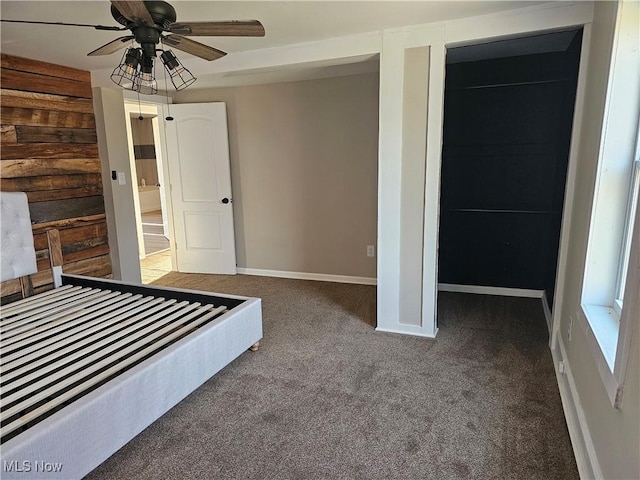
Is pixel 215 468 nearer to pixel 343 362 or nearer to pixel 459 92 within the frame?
pixel 343 362

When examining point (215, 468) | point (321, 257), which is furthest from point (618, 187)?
point (321, 257)

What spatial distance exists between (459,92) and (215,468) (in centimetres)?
370

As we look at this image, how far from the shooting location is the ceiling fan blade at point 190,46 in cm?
192

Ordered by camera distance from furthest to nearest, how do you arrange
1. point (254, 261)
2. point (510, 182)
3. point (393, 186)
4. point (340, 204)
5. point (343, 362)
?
1. point (254, 261)
2. point (340, 204)
3. point (510, 182)
4. point (393, 186)
5. point (343, 362)

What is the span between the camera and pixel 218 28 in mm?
1866

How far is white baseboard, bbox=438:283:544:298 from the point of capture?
157 inches

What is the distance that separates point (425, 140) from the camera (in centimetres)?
291

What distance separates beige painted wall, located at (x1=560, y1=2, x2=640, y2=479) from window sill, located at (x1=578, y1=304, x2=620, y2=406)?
0.21ft

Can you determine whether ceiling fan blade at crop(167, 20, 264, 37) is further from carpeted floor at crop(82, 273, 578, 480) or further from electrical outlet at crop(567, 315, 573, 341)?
electrical outlet at crop(567, 315, 573, 341)

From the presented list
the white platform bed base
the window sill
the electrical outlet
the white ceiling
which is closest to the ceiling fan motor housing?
the white ceiling

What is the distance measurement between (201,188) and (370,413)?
360cm

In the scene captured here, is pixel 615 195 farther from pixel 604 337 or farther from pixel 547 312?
pixel 547 312

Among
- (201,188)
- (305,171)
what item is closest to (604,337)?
(305,171)
